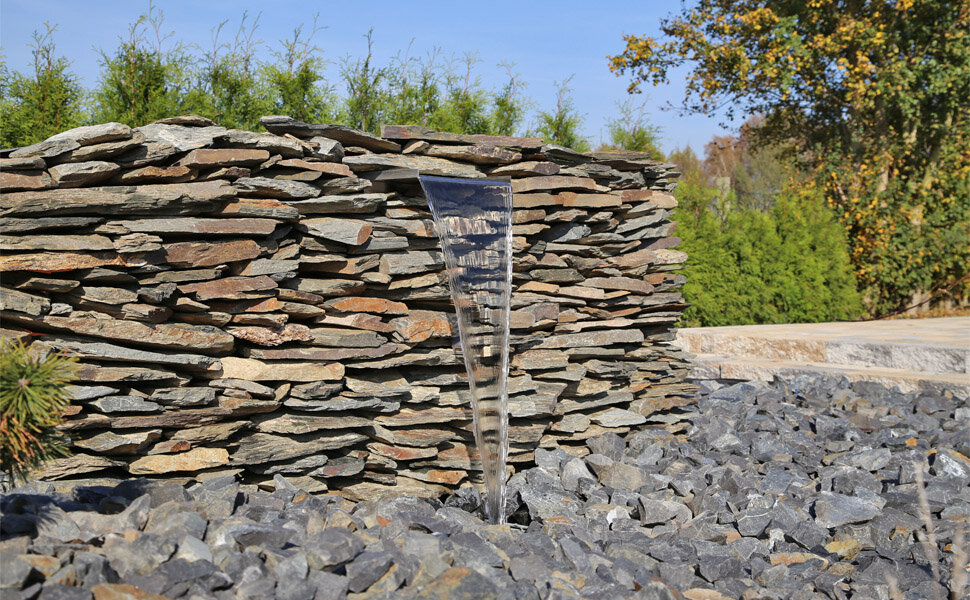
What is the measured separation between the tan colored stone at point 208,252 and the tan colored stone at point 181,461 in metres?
0.70

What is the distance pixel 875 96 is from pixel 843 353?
4747 mm

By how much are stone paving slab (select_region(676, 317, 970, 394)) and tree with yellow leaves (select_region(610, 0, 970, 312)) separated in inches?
104

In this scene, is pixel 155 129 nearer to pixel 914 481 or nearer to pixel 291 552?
pixel 291 552

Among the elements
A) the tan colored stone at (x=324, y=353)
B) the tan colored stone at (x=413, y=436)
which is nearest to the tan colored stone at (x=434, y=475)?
the tan colored stone at (x=413, y=436)

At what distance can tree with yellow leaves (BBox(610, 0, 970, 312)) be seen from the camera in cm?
809

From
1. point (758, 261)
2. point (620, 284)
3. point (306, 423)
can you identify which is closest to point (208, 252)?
point (306, 423)

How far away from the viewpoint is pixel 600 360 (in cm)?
366

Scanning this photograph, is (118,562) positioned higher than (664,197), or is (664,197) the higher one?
(664,197)

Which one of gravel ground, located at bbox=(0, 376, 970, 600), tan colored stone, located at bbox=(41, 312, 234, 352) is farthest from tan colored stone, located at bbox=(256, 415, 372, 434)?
tan colored stone, located at bbox=(41, 312, 234, 352)

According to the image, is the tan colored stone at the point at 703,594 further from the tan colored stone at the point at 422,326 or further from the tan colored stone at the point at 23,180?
the tan colored stone at the point at 23,180

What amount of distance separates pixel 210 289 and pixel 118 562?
1.25m

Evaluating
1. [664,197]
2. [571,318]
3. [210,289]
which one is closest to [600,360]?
[571,318]

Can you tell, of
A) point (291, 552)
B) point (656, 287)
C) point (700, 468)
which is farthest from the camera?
point (656, 287)

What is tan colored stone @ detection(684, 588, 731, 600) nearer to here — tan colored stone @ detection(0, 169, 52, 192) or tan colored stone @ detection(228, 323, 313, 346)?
tan colored stone @ detection(228, 323, 313, 346)
